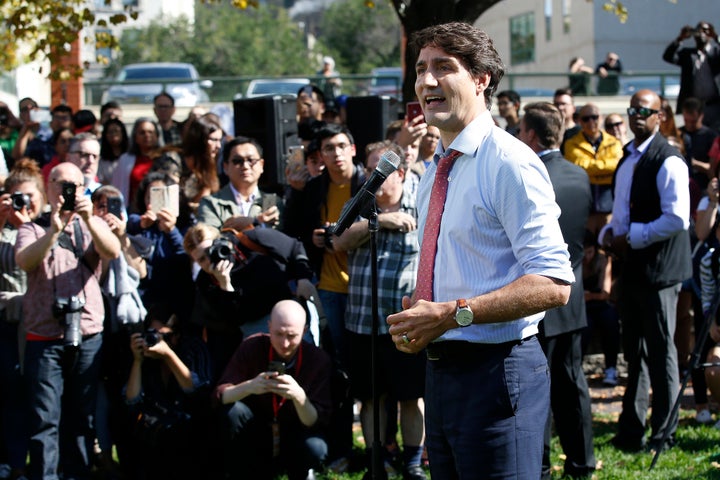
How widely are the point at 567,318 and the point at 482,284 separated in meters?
2.79

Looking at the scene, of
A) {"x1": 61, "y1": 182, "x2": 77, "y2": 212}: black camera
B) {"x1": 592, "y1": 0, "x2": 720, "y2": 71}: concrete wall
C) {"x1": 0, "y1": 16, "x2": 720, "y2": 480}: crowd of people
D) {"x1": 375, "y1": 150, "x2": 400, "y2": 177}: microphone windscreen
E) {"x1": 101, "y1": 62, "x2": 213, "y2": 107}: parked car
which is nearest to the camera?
{"x1": 375, "y1": 150, "x2": 400, "y2": 177}: microphone windscreen

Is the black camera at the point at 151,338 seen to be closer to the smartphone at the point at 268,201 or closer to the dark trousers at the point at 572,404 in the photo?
the smartphone at the point at 268,201

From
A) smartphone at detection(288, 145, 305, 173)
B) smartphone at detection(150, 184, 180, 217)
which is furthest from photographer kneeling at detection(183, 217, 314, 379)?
smartphone at detection(288, 145, 305, 173)

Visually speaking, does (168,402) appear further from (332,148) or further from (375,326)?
(375,326)

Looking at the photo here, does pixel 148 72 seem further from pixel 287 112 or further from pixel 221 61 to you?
pixel 221 61

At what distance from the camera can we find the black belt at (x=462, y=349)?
11.5 ft

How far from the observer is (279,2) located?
388ft

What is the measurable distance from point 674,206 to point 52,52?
8523mm

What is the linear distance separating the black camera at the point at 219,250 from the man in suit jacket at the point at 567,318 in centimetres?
193

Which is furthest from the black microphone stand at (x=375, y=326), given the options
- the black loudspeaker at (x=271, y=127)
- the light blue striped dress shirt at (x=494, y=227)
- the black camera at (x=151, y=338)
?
the black loudspeaker at (x=271, y=127)

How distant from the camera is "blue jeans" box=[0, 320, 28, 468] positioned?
22.3 feet

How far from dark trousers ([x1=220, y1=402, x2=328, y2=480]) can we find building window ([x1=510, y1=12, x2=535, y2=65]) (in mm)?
41143

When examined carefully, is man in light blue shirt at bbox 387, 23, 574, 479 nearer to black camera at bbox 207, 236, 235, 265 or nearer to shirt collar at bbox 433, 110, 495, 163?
shirt collar at bbox 433, 110, 495, 163

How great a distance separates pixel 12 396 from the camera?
6828mm
